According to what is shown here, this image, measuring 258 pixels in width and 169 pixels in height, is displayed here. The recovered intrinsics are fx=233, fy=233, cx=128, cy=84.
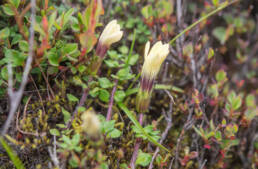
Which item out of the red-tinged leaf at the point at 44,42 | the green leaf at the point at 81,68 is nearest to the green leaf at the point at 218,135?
the green leaf at the point at 81,68

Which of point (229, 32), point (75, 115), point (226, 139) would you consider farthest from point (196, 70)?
point (75, 115)

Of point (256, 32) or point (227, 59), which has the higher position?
point (256, 32)

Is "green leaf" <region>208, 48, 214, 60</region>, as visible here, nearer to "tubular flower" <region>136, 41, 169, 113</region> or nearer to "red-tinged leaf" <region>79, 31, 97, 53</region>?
"tubular flower" <region>136, 41, 169, 113</region>

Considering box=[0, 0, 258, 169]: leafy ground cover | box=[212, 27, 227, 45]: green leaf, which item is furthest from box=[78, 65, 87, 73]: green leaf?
box=[212, 27, 227, 45]: green leaf

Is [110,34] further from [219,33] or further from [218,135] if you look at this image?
[219,33]

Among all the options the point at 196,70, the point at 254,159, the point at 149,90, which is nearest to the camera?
the point at 149,90

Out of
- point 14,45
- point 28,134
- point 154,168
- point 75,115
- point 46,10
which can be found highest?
point 46,10

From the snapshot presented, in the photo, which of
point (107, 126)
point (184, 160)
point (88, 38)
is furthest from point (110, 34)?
point (184, 160)

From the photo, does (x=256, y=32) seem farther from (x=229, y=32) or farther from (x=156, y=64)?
(x=156, y=64)

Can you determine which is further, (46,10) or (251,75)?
(251,75)
